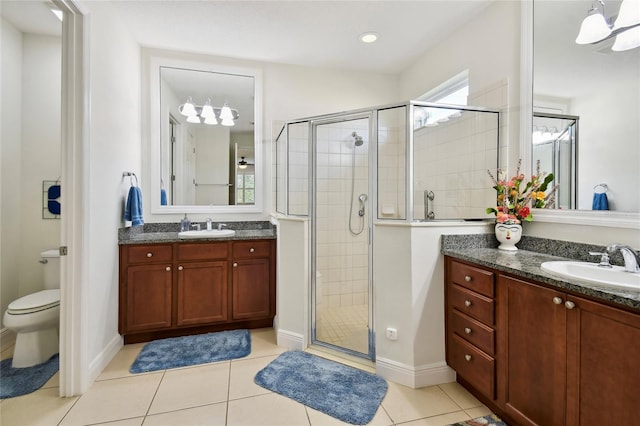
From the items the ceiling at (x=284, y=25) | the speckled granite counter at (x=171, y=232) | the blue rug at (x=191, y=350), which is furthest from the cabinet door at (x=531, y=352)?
the ceiling at (x=284, y=25)

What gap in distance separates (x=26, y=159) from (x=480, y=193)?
151 inches

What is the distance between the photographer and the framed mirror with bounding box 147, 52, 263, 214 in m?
2.97

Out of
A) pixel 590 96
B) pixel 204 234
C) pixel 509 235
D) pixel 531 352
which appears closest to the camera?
pixel 531 352

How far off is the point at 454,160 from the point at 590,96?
0.84 m

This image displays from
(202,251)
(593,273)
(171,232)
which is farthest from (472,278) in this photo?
(171,232)

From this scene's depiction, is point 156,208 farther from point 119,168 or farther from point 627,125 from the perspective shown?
point 627,125

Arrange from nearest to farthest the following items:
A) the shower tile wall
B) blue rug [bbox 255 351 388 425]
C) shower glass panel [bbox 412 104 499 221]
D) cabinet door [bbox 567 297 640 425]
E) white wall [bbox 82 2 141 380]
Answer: cabinet door [bbox 567 297 640 425] < blue rug [bbox 255 351 388 425] < white wall [bbox 82 2 141 380] < shower glass panel [bbox 412 104 499 221] < the shower tile wall

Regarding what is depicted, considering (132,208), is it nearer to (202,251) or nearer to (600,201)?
(202,251)

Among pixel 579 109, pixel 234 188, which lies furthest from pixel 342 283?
pixel 579 109

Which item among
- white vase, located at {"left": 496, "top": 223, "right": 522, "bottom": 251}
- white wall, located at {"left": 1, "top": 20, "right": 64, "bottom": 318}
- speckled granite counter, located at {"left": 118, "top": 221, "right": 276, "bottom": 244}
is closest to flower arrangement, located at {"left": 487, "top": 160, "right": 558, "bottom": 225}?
A: white vase, located at {"left": 496, "top": 223, "right": 522, "bottom": 251}

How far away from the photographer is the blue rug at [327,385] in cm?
171

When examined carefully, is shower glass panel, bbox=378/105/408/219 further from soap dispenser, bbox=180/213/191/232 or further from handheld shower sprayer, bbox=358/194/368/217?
soap dispenser, bbox=180/213/191/232

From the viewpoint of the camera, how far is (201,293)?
2635 millimetres

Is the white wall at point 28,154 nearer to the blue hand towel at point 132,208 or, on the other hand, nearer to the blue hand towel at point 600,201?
the blue hand towel at point 132,208
